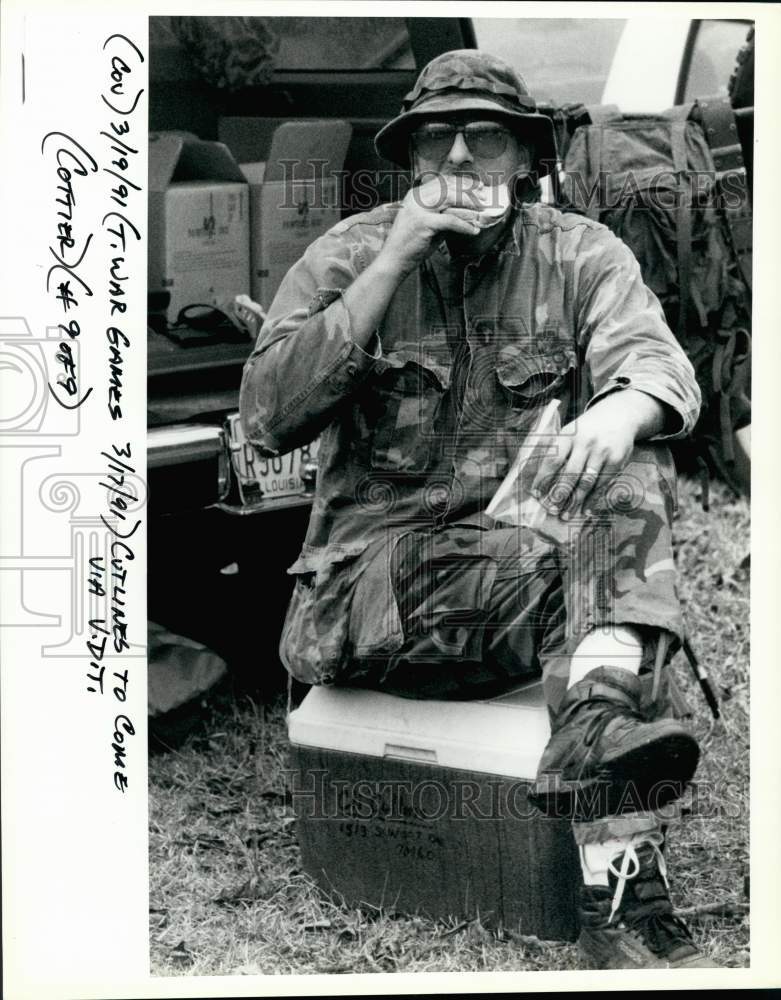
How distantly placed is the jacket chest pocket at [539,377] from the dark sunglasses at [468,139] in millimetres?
374

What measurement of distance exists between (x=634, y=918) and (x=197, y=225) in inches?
62.6

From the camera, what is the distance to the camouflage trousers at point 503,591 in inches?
102

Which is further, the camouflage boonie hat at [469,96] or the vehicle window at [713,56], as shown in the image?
the vehicle window at [713,56]

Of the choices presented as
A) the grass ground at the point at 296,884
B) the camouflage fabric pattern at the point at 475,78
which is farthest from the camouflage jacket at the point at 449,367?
the grass ground at the point at 296,884

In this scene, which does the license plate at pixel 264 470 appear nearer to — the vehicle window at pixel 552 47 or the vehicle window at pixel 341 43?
the vehicle window at pixel 341 43

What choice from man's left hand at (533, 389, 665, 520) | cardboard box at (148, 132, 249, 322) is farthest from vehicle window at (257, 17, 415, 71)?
man's left hand at (533, 389, 665, 520)

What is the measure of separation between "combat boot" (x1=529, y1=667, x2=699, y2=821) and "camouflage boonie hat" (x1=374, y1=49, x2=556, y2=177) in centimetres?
100

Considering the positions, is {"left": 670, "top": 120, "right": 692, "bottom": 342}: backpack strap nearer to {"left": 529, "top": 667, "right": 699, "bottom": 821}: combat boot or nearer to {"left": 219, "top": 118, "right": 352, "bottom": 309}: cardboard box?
{"left": 219, "top": 118, "right": 352, "bottom": 309}: cardboard box

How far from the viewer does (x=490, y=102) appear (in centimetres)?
265

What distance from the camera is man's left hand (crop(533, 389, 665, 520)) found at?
2.57m

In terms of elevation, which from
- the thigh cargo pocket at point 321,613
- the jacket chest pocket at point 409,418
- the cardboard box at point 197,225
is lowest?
the thigh cargo pocket at point 321,613

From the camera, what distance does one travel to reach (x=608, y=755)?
8.04 ft

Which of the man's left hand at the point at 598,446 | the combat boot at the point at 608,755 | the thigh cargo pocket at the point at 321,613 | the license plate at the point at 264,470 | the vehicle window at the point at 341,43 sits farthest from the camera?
the license plate at the point at 264,470

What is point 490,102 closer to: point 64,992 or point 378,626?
Result: point 378,626
